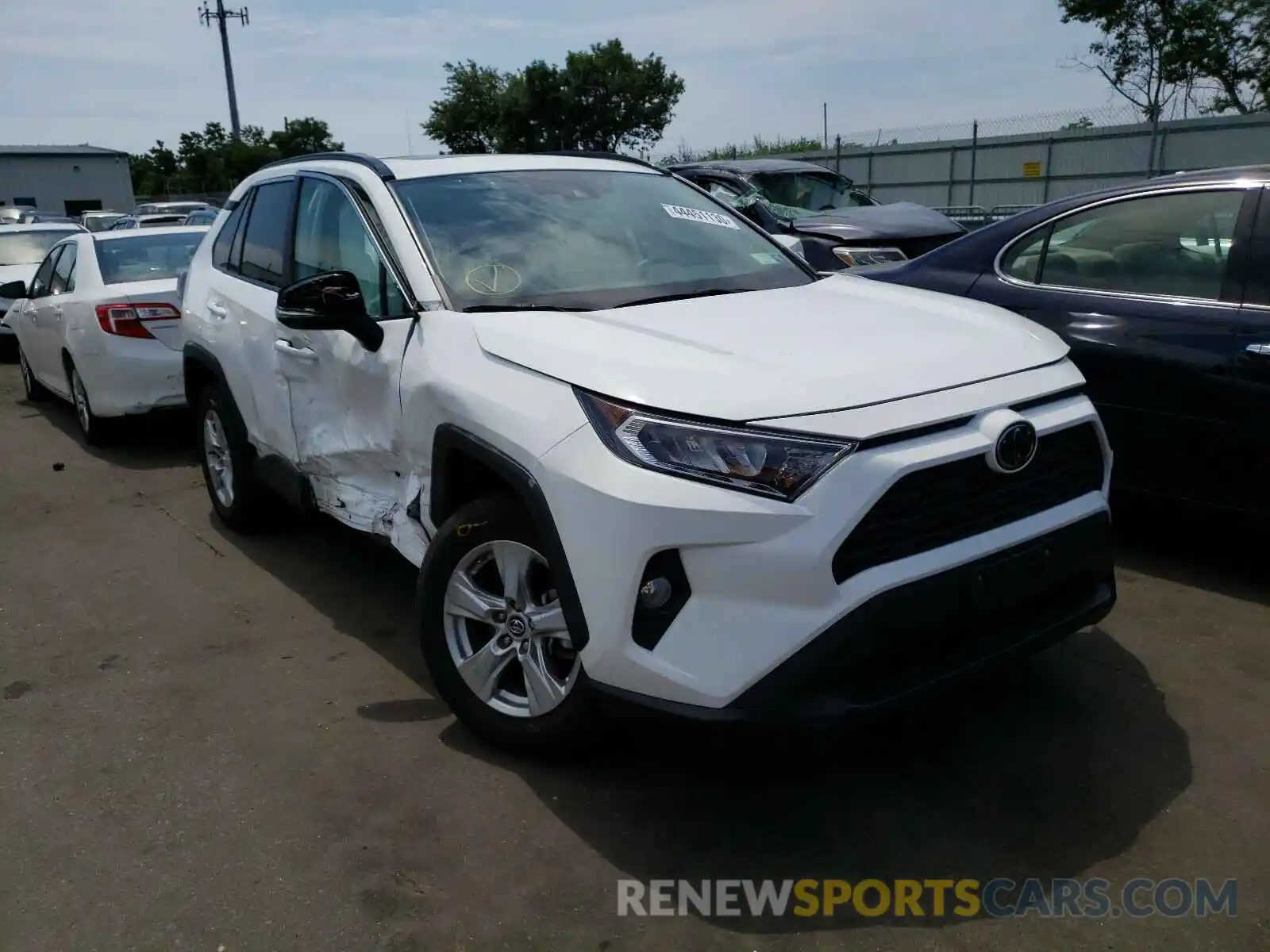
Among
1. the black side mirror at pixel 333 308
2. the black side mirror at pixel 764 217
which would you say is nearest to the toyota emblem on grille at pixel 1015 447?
the black side mirror at pixel 333 308

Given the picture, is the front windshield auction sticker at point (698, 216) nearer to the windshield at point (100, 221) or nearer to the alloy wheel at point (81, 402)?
the alloy wheel at point (81, 402)

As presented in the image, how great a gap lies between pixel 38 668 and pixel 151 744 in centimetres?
96

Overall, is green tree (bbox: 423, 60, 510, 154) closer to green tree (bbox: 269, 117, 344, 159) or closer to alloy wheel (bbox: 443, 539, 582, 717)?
green tree (bbox: 269, 117, 344, 159)

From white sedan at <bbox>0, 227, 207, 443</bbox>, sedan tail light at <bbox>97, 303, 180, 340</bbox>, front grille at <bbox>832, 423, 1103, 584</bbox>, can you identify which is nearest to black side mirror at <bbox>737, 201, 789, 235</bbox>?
white sedan at <bbox>0, 227, 207, 443</bbox>

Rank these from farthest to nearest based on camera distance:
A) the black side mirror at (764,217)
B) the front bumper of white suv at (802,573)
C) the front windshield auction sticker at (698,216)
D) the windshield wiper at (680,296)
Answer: the black side mirror at (764,217), the front windshield auction sticker at (698,216), the windshield wiper at (680,296), the front bumper of white suv at (802,573)

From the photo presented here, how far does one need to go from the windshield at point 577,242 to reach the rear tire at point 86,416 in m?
5.01

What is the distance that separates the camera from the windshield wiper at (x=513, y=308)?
3369 mm

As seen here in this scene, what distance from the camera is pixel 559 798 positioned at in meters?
3.09

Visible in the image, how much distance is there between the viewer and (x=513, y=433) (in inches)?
114

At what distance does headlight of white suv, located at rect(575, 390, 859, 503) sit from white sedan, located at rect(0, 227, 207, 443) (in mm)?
5056

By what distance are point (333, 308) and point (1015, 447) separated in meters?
2.11

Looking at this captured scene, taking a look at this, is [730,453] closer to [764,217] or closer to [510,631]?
[510,631]

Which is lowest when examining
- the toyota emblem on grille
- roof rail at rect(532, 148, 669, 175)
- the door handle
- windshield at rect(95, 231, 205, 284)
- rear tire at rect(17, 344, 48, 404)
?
rear tire at rect(17, 344, 48, 404)

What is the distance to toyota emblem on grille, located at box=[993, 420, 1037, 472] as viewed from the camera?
108 inches
